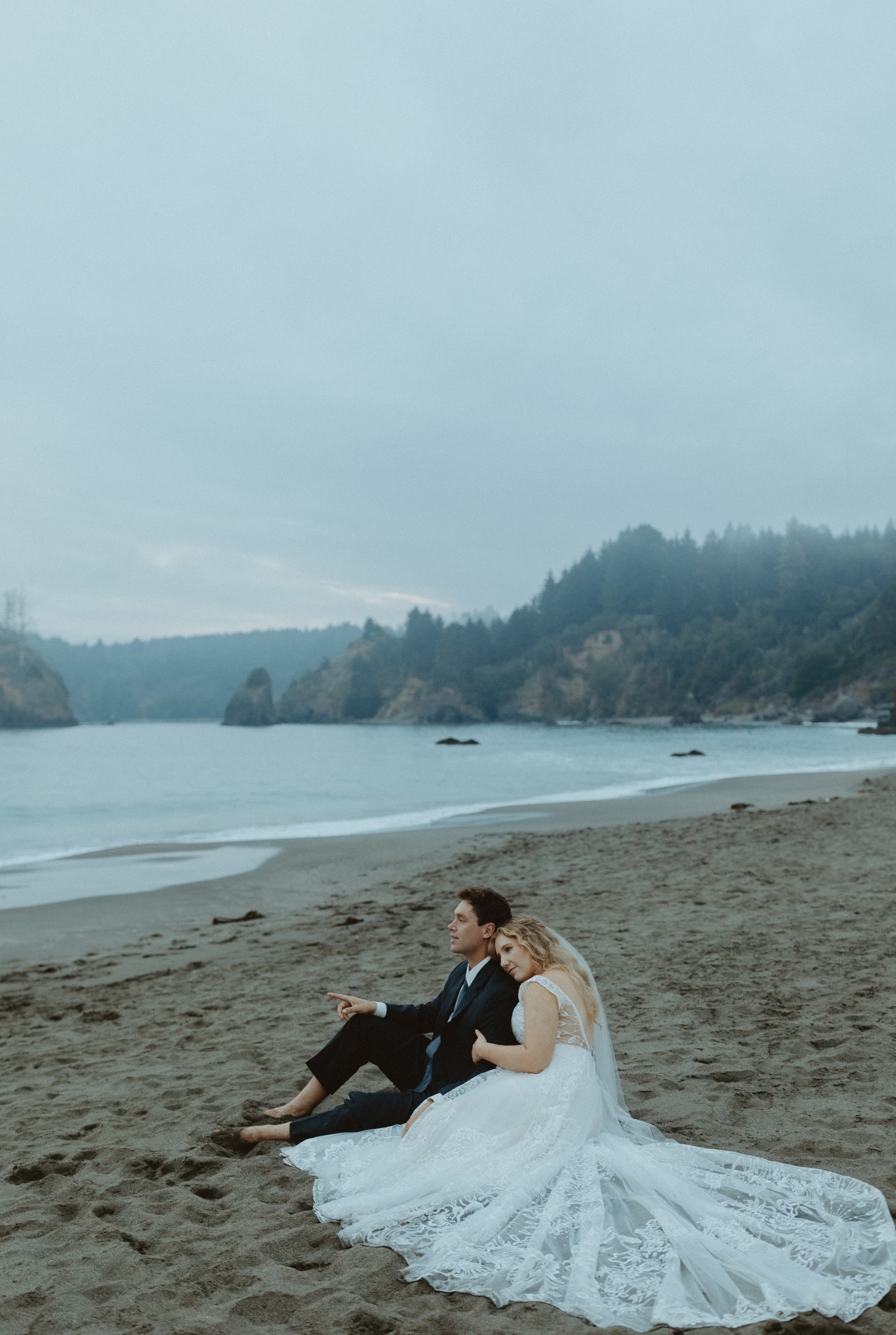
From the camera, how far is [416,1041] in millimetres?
4332

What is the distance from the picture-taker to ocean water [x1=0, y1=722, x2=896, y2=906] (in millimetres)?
19922

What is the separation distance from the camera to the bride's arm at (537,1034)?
3547 mm

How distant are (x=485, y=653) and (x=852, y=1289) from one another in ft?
507

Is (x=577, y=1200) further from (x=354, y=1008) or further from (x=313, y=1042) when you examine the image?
(x=313, y=1042)

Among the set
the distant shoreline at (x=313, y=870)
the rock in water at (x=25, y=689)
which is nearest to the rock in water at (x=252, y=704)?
the rock in water at (x=25, y=689)

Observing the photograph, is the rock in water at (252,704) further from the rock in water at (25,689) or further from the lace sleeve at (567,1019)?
the lace sleeve at (567,1019)

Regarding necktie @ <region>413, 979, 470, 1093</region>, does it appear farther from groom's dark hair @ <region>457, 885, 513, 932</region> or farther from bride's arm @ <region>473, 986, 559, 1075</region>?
bride's arm @ <region>473, 986, 559, 1075</region>

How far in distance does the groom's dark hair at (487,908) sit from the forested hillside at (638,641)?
122177 mm

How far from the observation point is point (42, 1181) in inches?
151

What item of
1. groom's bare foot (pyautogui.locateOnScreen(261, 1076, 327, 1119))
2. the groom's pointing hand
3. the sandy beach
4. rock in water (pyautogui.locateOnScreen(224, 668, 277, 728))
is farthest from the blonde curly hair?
rock in water (pyautogui.locateOnScreen(224, 668, 277, 728))

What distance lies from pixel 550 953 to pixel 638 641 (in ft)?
487

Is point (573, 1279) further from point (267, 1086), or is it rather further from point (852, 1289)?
point (267, 1086)

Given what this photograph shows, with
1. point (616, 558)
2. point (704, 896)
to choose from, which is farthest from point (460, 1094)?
point (616, 558)

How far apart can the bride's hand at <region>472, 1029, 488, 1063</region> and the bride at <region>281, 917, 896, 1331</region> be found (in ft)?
0.04
